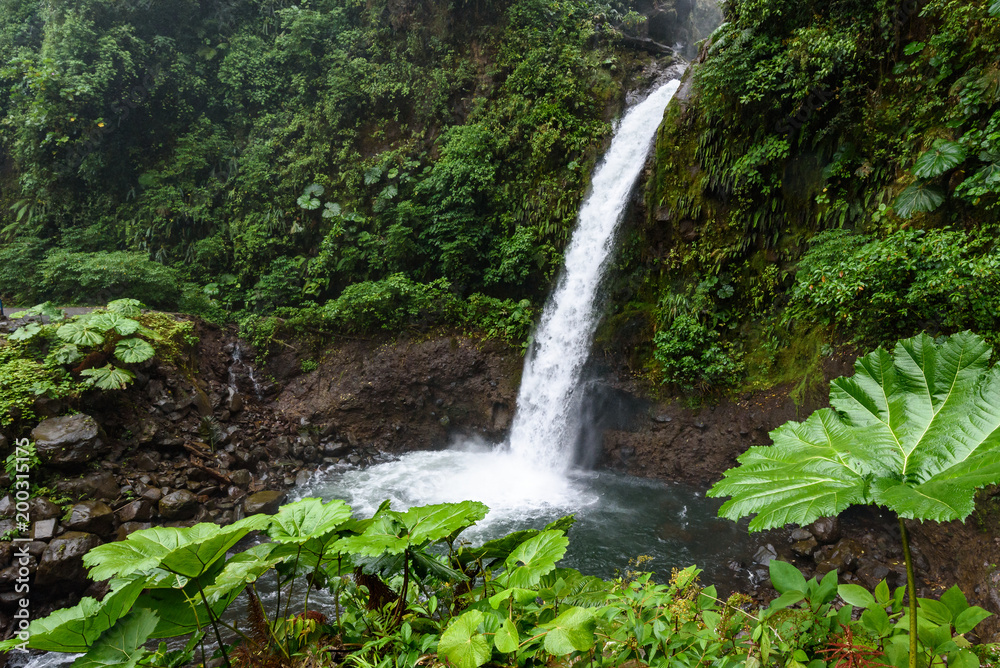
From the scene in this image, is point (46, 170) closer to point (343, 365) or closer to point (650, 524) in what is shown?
point (343, 365)

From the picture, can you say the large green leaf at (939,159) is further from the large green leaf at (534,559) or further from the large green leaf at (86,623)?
the large green leaf at (86,623)

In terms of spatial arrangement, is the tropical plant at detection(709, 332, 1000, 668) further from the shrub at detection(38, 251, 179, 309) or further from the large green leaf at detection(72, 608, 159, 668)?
the shrub at detection(38, 251, 179, 309)

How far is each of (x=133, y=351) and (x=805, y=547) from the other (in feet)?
33.8

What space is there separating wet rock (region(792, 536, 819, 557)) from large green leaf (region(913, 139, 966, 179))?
459cm

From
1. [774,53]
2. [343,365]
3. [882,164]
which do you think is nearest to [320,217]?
A: [343,365]

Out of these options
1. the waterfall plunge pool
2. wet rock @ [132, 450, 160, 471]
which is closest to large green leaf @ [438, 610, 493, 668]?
the waterfall plunge pool

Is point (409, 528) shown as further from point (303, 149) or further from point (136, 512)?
point (303, 149)

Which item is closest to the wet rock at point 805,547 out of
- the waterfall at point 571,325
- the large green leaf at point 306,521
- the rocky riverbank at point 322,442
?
the rocky riverbank at point 322,442

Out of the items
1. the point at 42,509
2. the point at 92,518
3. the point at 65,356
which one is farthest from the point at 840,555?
the point at 65,356

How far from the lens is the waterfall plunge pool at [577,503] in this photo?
6.27 m

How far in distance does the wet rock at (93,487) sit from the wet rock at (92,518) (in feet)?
0.50

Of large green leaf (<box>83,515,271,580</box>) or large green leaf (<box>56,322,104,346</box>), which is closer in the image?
large green leaf (<box>83,515,271,580</box>)

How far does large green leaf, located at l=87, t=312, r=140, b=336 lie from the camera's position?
7.62 m

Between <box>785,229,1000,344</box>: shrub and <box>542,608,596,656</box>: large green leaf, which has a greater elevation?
<box>785,229,1000,344</box>: shrub
